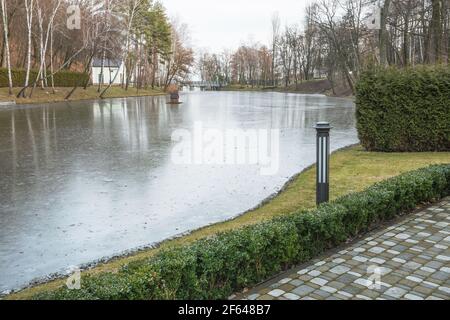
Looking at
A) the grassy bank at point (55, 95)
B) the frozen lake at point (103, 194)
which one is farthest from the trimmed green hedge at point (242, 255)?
the grassy bank at point (55, 95)

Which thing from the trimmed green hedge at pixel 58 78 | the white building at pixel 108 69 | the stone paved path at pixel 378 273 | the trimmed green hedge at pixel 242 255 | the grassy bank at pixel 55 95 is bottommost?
the stone paved path at pixel 378 273

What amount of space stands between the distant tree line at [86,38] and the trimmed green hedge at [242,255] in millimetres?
25296

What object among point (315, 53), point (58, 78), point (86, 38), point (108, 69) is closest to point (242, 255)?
point (86, 38)

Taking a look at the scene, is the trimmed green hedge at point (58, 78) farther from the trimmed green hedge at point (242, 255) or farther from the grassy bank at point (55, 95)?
the trimmed green hedge at point (242, 255)

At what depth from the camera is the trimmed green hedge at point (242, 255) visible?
2.55 metres

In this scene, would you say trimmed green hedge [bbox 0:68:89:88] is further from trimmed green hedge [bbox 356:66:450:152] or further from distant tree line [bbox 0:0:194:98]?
trimmed green hedge [bbox 356:66:450:152]

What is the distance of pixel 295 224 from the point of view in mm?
3611

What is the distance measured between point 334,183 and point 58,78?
34475 mm

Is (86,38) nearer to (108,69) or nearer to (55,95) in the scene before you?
(55,95)

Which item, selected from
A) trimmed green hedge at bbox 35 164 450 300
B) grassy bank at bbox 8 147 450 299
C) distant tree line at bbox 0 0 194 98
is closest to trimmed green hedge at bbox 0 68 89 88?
distant tree line at bbox 0 0 194 98

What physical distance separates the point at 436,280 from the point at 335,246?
96 centimetres

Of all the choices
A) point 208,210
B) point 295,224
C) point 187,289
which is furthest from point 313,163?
point 187,289
